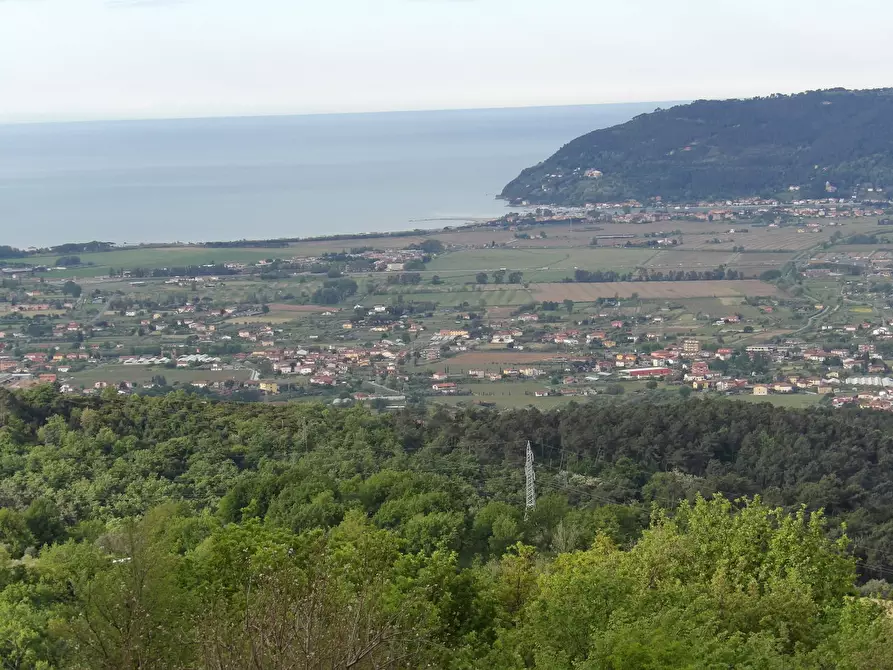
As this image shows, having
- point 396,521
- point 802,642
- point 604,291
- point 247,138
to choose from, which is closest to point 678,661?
point 802,642

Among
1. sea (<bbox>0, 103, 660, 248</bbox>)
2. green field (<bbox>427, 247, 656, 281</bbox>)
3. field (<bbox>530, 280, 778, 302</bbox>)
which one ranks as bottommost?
field (<bbox>530, 280, 778, 302</bbox>)

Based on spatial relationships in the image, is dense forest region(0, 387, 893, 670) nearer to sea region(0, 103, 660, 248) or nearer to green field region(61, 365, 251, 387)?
green field region(61, 365, 251, 387)

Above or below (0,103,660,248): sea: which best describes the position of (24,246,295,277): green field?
below

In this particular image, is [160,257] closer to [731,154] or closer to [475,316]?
[475,316]

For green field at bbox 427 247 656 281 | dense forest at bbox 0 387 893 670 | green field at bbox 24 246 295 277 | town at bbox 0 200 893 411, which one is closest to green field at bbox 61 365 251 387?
town at bbox 0 200 893 411

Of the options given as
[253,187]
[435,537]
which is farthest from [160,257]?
[435,537]

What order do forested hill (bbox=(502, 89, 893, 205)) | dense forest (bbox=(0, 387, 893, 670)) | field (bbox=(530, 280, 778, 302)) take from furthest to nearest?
1. forested hill (bbox=(502, 89, 893, 205))
2. field (bbox=(530, 280, 778, 302))
3. dense forest (bbox=(0, 387, 893, 670))
